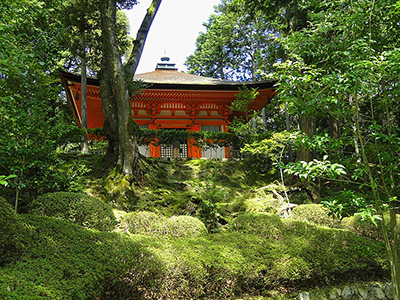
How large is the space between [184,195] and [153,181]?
3.32 feet

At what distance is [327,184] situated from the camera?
1081 centimetres

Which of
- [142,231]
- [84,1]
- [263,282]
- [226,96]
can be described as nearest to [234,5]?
[226,96]

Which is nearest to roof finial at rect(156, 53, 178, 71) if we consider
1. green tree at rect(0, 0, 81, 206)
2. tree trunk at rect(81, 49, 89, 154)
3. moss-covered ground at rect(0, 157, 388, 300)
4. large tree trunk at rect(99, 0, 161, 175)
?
tree trunk at rect(81, 49, 89, 154)

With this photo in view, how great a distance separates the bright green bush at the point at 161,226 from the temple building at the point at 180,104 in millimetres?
5806

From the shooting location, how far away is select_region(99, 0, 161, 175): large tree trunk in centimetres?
751

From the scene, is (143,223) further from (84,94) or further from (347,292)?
(84,94)

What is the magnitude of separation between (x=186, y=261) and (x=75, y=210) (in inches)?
96.3

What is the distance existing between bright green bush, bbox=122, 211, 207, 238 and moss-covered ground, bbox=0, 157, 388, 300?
0.46 metres

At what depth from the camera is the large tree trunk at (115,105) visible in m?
7.51

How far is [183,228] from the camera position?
529cm

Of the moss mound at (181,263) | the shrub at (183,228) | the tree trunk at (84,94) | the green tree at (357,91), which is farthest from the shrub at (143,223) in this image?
the tree trunk at (84,94)

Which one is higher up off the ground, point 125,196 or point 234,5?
point 234,5

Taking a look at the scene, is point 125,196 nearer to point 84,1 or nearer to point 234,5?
point 84,1

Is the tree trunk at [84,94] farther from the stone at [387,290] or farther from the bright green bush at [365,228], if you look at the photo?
the stone at [387,290]
